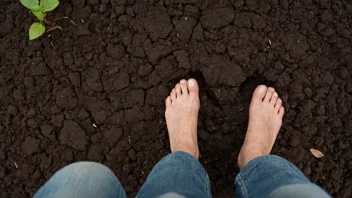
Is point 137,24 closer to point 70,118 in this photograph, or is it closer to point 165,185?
point 70,118

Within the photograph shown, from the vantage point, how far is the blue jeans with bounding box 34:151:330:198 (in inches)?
54.2

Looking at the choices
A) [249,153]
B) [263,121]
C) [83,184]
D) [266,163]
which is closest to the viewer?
[83,184]

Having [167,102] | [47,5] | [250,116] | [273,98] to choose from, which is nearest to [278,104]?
[273,98]

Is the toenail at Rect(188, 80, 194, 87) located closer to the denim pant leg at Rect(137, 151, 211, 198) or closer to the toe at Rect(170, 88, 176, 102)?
the toe at Rect(170, 88, 176, 102)

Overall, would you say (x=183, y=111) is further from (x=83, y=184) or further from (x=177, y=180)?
(x=83, y=184)

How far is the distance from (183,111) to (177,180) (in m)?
0.60

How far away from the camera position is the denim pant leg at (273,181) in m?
1.32

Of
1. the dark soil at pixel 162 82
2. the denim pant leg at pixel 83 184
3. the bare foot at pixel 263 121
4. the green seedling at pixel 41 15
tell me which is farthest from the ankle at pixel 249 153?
the green seedling at pixel 41 15

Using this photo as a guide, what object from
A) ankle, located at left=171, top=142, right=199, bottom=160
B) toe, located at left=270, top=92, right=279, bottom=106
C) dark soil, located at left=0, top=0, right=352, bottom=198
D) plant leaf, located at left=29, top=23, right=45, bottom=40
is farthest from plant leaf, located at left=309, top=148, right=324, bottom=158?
plant leaf, located at left=29, top=23, right=45, bottom=40

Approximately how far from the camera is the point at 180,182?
1.48m

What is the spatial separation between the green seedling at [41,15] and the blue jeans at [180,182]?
2.76ft

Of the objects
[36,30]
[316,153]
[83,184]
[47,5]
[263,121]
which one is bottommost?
[316,153]

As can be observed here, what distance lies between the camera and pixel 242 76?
2.02 metres

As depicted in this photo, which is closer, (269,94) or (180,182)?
(180,182)
